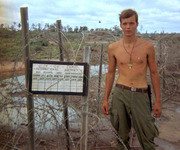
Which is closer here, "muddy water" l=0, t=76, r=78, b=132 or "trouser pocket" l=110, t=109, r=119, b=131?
"muddy water" l=0, t=76, r=78, b=132

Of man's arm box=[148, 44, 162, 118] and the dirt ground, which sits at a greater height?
man's arm box=[148, 44, 162, 118]

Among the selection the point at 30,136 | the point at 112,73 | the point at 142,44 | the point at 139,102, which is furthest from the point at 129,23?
the point at 30,136

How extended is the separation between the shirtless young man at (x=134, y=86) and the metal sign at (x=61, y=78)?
483 millimetres

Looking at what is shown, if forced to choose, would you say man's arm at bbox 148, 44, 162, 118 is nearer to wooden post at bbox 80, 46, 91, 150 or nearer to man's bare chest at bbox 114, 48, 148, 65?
man's bare chest at bbox 114, 48, 148, 65

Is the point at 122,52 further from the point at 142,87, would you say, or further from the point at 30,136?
the point at 30,136

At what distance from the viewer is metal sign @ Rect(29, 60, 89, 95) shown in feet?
7.66

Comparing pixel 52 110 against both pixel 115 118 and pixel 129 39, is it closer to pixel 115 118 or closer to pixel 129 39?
pixel 115 118

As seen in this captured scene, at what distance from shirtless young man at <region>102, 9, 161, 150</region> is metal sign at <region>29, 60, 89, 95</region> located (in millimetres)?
483

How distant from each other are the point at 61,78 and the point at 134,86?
896 millimetres

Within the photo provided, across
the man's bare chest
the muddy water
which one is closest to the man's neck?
the man's bare chest

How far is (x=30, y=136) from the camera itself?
Answer: 264cm

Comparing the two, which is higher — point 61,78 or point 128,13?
point 128,13

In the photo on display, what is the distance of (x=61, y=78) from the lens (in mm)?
2340

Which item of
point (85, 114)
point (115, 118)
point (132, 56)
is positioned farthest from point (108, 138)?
point (132, 56)
